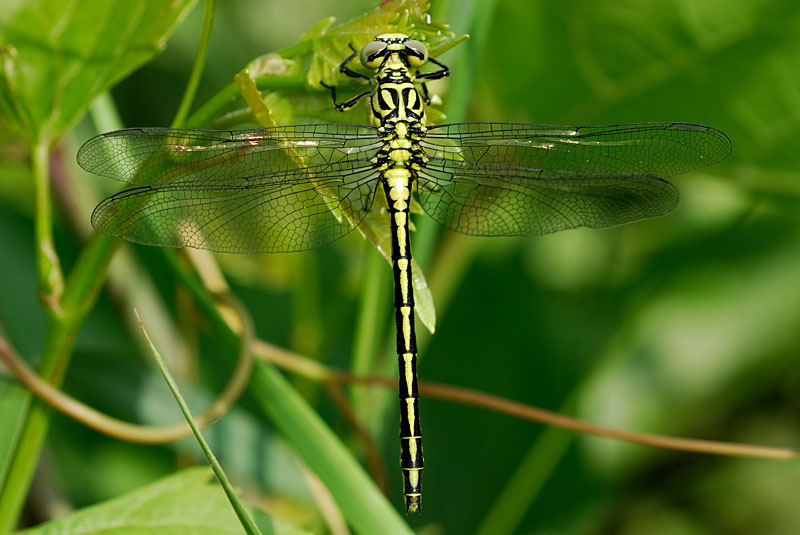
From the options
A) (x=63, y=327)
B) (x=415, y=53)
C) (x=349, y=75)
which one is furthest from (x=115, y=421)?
(x=415, y=53)

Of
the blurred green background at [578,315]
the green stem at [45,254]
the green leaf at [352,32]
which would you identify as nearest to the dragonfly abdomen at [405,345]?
the blurred green background at [578,315]

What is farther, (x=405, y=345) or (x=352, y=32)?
(x=405, y=345)

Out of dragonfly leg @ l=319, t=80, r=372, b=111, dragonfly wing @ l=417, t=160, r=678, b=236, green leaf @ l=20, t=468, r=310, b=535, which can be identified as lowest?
green leaf @ l=20, t=468, r=310, b=535

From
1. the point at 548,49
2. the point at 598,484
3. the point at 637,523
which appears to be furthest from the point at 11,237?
the point at 637,523

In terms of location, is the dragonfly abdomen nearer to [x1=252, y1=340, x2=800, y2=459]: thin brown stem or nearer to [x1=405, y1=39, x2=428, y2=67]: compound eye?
[x1=252, y1=340, x2=800, y2=459]: thin brown stem

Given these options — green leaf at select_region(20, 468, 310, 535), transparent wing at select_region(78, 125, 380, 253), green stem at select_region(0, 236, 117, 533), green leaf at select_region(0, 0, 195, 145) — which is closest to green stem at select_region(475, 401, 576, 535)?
transparent wing at select_region(78, 125, 380, 253)

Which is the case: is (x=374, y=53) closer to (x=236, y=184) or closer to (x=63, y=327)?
(x=236, y=184)

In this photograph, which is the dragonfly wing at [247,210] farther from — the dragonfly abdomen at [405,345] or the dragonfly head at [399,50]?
the dragonfly head at [399,50]

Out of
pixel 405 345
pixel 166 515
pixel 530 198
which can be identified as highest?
pixel 530 198
